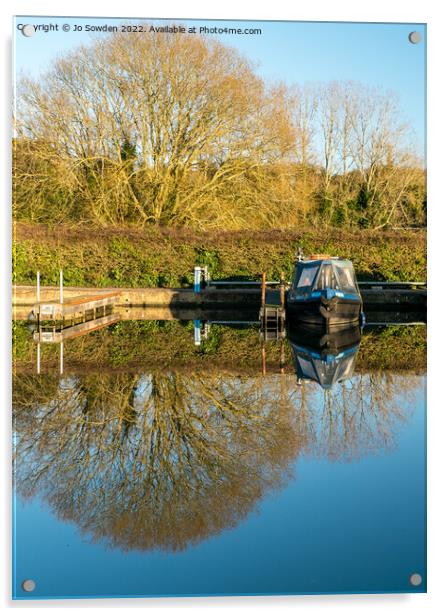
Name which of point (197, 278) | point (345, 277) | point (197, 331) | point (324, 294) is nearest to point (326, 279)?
point (345, 277)

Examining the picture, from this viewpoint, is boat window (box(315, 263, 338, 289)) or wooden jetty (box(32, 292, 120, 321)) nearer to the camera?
wooden jetty (box(32, 292, 120, 321))

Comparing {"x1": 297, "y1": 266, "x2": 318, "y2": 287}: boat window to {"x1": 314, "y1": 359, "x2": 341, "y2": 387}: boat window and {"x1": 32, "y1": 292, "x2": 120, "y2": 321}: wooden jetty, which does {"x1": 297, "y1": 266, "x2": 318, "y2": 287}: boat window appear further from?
{"x1": 314, "y1": 359, "x2": 341, "y2": 387}: boat window

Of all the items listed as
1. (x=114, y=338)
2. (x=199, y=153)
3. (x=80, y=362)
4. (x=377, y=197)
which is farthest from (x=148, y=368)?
(x=377, y=197)

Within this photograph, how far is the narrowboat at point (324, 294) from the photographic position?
1633cm

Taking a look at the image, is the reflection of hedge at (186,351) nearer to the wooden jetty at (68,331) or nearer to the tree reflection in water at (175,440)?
the wooden jetty at (68,331)

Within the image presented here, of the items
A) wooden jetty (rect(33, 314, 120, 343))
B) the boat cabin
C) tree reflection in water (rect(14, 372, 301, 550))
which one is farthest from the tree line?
tree reflection in water (rect(14, 372, 301, 550))

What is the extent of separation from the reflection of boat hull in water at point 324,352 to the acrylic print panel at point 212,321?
9 centimetres

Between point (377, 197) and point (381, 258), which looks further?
point (381, 258)

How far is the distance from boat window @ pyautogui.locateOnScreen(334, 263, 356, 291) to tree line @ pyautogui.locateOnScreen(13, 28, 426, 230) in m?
1.56

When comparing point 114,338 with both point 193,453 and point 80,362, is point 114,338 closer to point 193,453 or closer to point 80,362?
point 80,362

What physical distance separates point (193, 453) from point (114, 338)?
24.3 feet

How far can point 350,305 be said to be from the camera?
16.7 metres

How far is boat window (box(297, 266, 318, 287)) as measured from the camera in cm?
1780

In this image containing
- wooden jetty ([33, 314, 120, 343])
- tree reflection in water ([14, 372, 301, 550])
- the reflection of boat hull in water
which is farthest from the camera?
wooden jetty ([33, 314, 120, 343])
